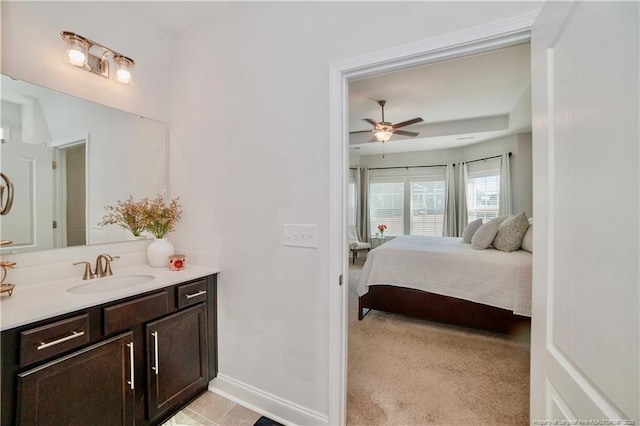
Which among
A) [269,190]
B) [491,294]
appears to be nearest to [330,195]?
[269,190]

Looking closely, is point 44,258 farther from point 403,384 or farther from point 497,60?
point 497,60

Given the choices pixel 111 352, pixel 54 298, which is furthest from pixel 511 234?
pixel 54 298

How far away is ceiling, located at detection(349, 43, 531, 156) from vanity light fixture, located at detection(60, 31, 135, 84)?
5.44 ft

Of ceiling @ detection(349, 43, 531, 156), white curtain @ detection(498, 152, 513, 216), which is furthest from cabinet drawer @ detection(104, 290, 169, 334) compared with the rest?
white curtain @ detection(498, 152, 513, 216)

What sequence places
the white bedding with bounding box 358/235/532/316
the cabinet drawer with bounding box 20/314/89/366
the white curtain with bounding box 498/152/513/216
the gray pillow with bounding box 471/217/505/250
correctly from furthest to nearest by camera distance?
the white curtain with bounding box 498/152/513/216
the gray pillow with bounding box 471/217/505/250
the white bedding with bounding box 358/235/532/316
the cabinet drawer with bounding box 20/314/89/366

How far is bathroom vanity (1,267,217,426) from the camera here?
40.1 inches

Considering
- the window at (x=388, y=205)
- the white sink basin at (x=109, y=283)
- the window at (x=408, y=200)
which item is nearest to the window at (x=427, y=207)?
the window at (x=408, y=200)

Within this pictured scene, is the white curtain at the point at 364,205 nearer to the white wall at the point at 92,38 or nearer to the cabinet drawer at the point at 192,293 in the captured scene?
the white wall at the point at 92,38

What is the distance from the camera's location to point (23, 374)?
1.01 meters

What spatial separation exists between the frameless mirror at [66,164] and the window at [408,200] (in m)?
5.36

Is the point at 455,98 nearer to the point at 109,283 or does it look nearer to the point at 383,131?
the point at 383,131

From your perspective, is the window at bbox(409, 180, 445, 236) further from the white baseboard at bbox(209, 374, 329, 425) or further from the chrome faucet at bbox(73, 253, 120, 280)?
the chrome faucet at bbox(73, 253, 120, 280)

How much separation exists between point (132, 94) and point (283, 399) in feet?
7.50

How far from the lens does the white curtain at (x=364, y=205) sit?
662 centimetres
